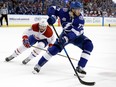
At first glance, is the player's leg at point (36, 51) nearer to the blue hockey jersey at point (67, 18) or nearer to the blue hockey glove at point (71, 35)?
the blue hockey jersey at point (67, 18)

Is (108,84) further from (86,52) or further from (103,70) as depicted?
(103,70)

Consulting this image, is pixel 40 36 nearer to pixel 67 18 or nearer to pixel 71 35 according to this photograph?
pixel 67 18

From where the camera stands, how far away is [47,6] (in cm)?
1619

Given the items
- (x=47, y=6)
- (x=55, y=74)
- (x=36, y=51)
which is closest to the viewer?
(x=55, y=74)

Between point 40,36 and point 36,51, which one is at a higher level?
point 40,36

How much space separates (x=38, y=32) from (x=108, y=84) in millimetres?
1813

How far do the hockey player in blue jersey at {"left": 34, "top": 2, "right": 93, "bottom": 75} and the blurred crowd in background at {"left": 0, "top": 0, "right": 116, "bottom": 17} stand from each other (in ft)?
36.0

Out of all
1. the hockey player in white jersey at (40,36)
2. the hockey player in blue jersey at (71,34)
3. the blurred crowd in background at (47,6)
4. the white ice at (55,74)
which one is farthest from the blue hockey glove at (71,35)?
the blurred crowd in background at (47,6)

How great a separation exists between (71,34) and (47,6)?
12.5 meters

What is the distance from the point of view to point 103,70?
4559 mm

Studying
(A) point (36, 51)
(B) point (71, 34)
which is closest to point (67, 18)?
(B) point (71, 34)

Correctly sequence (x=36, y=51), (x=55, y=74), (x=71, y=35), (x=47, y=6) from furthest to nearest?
(x=47, y=6) → (x=36, y=51) → (x=55, y=74) → (x=71, y=35)

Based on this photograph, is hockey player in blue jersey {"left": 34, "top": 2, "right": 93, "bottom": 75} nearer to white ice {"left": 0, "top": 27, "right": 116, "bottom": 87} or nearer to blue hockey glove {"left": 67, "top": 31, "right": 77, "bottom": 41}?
blue hockey glove {"left": 67, "top": 31, "right": 77, "bottom": 41}

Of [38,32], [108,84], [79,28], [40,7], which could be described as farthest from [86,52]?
[40,7]
